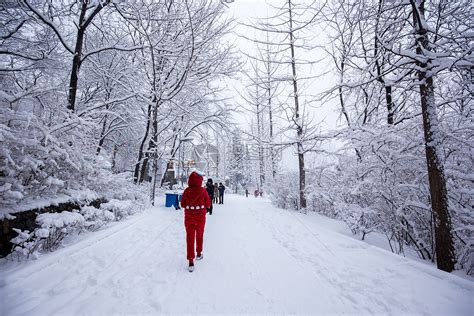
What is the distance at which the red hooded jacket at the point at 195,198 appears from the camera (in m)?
4.16

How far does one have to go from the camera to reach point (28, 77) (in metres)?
10.8

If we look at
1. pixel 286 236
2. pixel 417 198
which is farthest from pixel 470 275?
pixel 286 236

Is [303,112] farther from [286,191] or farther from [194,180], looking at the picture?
[194,180]

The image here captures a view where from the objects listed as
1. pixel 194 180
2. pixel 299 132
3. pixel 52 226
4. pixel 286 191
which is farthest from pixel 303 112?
pixel 52 226

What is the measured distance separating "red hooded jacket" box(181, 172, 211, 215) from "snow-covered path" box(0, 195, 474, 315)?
1061 millimetres

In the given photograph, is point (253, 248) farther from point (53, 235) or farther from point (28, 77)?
point (28, 77)

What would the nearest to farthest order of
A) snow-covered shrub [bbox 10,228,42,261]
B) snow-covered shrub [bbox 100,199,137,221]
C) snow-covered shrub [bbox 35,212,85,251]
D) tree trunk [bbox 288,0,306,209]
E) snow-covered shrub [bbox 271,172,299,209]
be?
snow-covered shrub [bbox 10,228,42,261], snow-covered shrub [bbox 35,212,85,251], snow-covered shrub [bbox 100,199,137,221], tree trunk [bbox 288,0,306,209], snow-covered shrub [bbox 271,172,299,209]

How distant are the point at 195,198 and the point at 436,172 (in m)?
4.41

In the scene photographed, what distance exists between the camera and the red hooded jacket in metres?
4.16

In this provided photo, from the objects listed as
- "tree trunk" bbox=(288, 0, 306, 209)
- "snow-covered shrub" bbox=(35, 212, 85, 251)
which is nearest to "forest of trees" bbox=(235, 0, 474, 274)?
"tree trunk" bbox=(288, 0, 306, 209)

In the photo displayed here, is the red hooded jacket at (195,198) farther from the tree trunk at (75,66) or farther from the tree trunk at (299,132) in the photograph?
the tree trunk at (299,132)

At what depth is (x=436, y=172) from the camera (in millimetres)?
3654

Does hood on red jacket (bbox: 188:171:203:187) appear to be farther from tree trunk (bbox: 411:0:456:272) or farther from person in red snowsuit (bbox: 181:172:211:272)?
tree trunk (bbox: 411:0:456:272)

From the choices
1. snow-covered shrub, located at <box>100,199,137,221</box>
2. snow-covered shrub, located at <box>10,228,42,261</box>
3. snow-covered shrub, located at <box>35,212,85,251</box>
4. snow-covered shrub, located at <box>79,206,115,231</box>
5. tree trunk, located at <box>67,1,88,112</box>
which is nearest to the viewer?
snow-covered shrub, located at <box>10,228,42,261</box>
